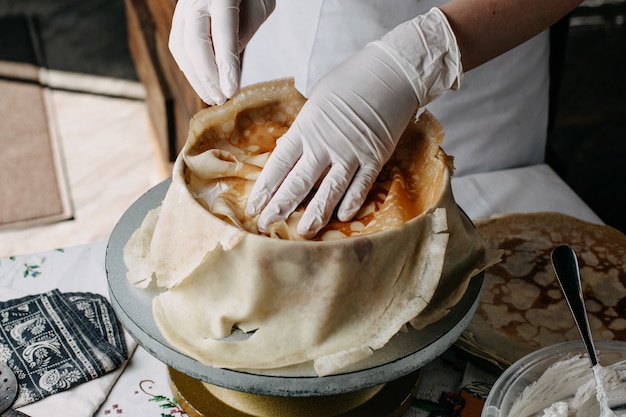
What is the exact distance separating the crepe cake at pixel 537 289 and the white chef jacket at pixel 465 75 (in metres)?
0.34

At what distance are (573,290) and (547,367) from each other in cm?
12

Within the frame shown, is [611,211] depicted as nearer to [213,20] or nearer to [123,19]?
[213,20]

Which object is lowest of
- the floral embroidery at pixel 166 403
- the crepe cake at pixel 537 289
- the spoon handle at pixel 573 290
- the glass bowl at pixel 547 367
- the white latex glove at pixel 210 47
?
the crepe cake at pixel 537 289

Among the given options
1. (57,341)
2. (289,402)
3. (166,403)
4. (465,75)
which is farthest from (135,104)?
(289,402)

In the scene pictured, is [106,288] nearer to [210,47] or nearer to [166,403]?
[166,403]

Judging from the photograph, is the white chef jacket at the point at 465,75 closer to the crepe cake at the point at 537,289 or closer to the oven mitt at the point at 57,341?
the crepe cake at the point at 537,289

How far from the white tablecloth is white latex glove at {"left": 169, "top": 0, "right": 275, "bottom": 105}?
42 centimetres

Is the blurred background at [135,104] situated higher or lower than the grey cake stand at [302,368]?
lower

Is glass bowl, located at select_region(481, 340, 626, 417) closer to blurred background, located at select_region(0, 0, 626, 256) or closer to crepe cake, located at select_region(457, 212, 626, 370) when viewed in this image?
crepe cake, located at select_region(457, 212, 626, 370)

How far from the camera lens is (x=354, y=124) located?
101cm

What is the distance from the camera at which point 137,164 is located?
10.3ft

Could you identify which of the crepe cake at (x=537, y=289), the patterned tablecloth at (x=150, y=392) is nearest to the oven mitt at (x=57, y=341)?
the patterned tablecloth at (x=150, y=392)

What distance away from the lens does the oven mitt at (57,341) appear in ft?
3.36

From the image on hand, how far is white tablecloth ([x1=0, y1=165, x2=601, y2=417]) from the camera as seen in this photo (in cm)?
102
